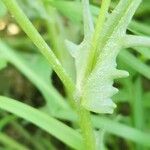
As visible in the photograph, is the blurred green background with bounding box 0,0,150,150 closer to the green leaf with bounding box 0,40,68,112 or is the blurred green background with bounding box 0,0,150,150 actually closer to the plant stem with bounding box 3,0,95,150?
the green leaf with bounding box 0,40,68,112

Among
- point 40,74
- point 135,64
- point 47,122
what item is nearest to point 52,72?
point 40,74

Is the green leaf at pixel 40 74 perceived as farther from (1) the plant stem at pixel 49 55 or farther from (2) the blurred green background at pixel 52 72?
(1) the plant stem at pixel 49 55

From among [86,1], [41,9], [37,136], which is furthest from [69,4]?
[37,136]

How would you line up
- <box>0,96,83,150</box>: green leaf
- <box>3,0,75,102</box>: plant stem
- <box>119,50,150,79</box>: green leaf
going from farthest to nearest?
<box>119,50,150,79</box>: green leaf, <box>0,96,83,150</box>: green leaf, <box>3,0,75,102</box>: plant stem

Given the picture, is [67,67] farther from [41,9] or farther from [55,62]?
[55,62]

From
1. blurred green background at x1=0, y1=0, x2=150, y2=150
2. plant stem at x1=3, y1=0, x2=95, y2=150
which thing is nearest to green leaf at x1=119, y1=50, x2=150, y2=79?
blurred green background at x1=0, y1=0, x2=150, y2=150

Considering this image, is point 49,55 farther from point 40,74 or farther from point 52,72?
point 52,72

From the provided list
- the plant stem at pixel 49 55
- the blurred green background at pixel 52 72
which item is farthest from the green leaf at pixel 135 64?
the plant stem at pixel 49 55
